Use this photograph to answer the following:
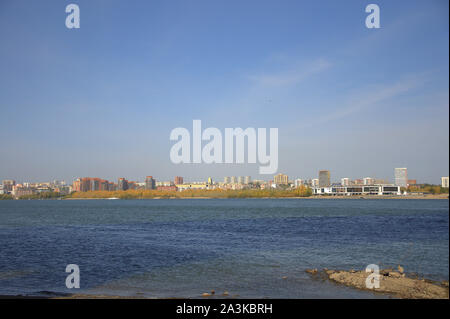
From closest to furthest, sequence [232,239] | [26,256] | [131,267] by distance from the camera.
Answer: [131,267]
[26,256]
[232,239]

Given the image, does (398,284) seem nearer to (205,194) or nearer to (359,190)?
(359,190)

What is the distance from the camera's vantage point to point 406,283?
12.2m

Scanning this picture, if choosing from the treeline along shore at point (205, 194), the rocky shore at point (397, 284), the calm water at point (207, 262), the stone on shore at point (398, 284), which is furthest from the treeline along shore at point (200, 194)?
the stone on shore at point (398, 284)

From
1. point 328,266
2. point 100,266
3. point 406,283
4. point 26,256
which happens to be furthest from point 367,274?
point 26,256

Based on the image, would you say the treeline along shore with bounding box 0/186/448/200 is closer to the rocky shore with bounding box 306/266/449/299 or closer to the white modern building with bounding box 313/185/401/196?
the white modern building with bounding box 313/185/401/196

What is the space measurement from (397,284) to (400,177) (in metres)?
155

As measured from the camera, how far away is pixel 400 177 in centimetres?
14962

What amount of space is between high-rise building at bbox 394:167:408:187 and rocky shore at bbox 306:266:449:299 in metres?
149

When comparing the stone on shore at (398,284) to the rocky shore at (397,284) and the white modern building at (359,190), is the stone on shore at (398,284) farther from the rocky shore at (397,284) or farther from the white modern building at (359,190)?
the white modern building at (359,190)

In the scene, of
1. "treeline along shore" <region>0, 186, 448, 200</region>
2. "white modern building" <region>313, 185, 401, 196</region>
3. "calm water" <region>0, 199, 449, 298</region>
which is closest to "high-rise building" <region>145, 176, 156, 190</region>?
"treeline along shore" <region>0, 186, 448, 200</region>

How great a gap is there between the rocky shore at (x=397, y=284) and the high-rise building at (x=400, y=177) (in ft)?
490

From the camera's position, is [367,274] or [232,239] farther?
[232,239]
